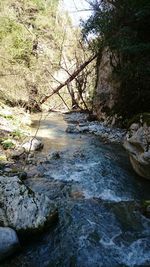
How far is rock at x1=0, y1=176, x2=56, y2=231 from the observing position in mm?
4672

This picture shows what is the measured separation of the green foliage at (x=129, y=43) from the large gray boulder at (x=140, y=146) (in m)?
3.11

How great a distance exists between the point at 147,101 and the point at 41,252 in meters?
8.56

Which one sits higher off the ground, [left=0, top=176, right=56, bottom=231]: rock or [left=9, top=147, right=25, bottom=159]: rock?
[left=0, top=176, right=56, bottom=231]: rock

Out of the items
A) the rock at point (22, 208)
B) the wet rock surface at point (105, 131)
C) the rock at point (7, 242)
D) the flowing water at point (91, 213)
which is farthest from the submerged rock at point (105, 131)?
the rock at point (7, 242)

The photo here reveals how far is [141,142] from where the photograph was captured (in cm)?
691

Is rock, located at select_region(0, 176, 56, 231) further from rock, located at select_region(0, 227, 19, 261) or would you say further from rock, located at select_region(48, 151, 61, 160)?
rock, located at select_region(48, 151, 61, 160)

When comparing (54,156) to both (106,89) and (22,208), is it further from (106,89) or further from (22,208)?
(106,89)

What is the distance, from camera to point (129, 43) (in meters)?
9.74

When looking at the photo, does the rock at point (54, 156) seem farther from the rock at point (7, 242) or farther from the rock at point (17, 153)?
the rock at point (7, 242)

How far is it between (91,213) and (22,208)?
135 cm

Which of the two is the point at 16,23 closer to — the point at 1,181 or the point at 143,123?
the point at 143,123

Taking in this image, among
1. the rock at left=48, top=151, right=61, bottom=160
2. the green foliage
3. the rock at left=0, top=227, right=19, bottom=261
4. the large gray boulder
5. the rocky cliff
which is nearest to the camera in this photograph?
the rock at left=0, top=227, right=19, bottom=261

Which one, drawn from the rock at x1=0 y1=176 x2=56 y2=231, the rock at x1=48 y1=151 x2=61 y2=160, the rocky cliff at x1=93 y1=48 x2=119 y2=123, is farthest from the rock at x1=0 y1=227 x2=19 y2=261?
the rocky cliff at x1=93 y1=48 x2=119 y2=123

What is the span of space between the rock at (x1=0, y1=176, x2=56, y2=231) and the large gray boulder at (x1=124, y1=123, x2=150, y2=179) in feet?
8.37
